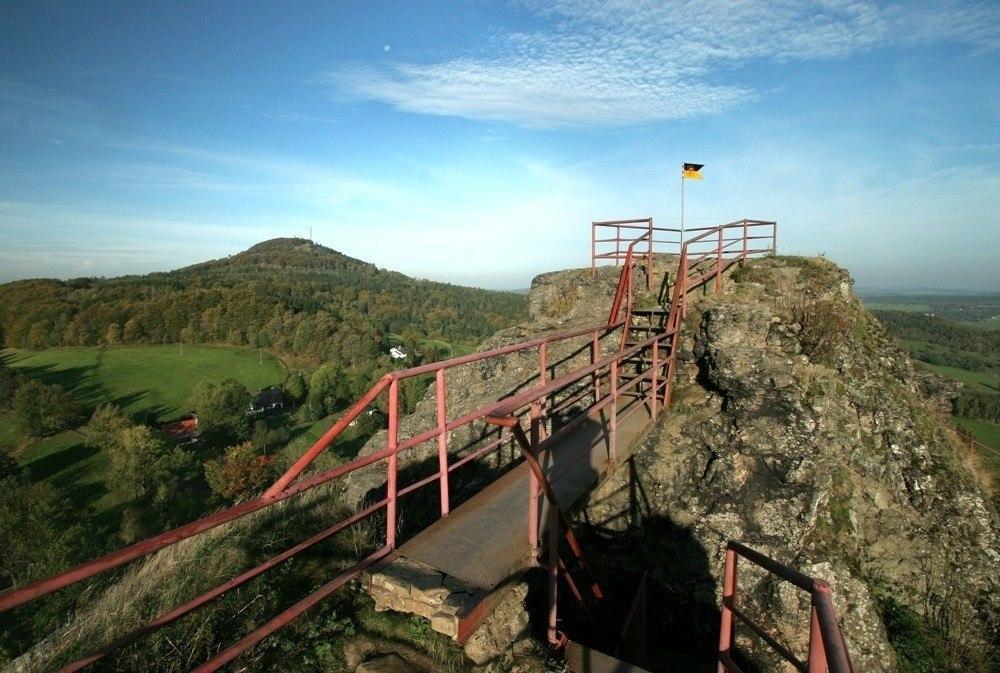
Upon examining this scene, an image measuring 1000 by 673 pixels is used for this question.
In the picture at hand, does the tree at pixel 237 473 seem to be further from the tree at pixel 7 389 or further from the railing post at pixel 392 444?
the railing post at pixel 392 444

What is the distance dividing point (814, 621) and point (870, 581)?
20.6 ft

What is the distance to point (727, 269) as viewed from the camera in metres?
11.2

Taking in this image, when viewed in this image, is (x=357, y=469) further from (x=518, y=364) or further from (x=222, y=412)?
(x=222, y=412)

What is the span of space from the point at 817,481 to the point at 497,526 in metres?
5.19

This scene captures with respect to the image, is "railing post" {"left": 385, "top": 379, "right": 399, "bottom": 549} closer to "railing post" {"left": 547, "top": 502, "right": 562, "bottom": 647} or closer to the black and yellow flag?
"railing post" {"left": 547, "top": 502, "right": 562, "bottom": 647}

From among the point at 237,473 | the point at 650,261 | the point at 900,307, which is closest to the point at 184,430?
the point at 237,473

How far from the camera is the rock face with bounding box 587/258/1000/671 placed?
6.21 metres

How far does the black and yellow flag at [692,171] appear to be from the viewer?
37.6ft

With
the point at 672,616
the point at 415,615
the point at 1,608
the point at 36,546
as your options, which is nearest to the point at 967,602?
the point at 672,616

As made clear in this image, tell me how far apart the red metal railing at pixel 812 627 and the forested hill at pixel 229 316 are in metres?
101

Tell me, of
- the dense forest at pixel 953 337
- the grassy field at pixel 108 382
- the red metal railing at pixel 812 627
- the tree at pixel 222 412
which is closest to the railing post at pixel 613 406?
the red metal railing at pixel 812 627

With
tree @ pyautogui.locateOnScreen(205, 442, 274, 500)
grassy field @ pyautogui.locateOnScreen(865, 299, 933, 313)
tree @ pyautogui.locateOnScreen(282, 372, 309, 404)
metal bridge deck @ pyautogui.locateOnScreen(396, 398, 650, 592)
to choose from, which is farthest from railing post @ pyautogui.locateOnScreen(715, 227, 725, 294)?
grassy field @ pyautogui.locateOnScreen(865, 299, 933, 313)

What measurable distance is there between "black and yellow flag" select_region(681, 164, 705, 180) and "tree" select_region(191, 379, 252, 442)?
8219 centimetres

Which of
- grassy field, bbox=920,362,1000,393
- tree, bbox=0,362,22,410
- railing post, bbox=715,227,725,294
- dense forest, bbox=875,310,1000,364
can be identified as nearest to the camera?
railing post, bbox=715,227,725,294
